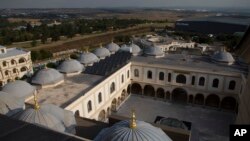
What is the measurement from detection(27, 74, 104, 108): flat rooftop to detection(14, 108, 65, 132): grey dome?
546 cm

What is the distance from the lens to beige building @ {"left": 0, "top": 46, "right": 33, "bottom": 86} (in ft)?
136

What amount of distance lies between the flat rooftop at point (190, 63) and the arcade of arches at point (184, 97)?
162 inches

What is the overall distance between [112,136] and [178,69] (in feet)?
76.4

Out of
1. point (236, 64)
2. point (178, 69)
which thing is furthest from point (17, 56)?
point (236, 64)

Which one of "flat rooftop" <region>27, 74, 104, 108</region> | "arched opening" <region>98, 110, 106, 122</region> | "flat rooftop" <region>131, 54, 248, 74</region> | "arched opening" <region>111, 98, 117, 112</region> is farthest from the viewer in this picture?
"flat rooftop" <region>131, 54, 248, 74</region>

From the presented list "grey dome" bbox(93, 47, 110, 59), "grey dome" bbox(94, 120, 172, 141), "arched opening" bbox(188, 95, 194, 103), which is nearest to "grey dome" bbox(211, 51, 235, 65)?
"arched opening" bbox(188, 95, 194, 103)

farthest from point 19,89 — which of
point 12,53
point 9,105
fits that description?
point 12,53

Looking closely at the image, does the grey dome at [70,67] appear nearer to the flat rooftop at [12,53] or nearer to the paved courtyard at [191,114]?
the paved courtyard at [191,114]

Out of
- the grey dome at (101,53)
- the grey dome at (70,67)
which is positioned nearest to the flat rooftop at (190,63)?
the grey dome at (101,53)

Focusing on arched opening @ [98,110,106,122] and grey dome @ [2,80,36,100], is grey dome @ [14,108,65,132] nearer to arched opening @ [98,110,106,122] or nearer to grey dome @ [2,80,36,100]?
grey dome @ [2,80,36,100]

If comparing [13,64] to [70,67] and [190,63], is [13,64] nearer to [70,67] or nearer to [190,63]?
[70,67]

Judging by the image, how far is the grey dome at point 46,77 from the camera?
992 inches

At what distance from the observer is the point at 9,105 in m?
17.7

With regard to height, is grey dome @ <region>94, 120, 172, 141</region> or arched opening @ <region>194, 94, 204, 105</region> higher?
grey dome @ <region>94, 120, 172, 141</region>
